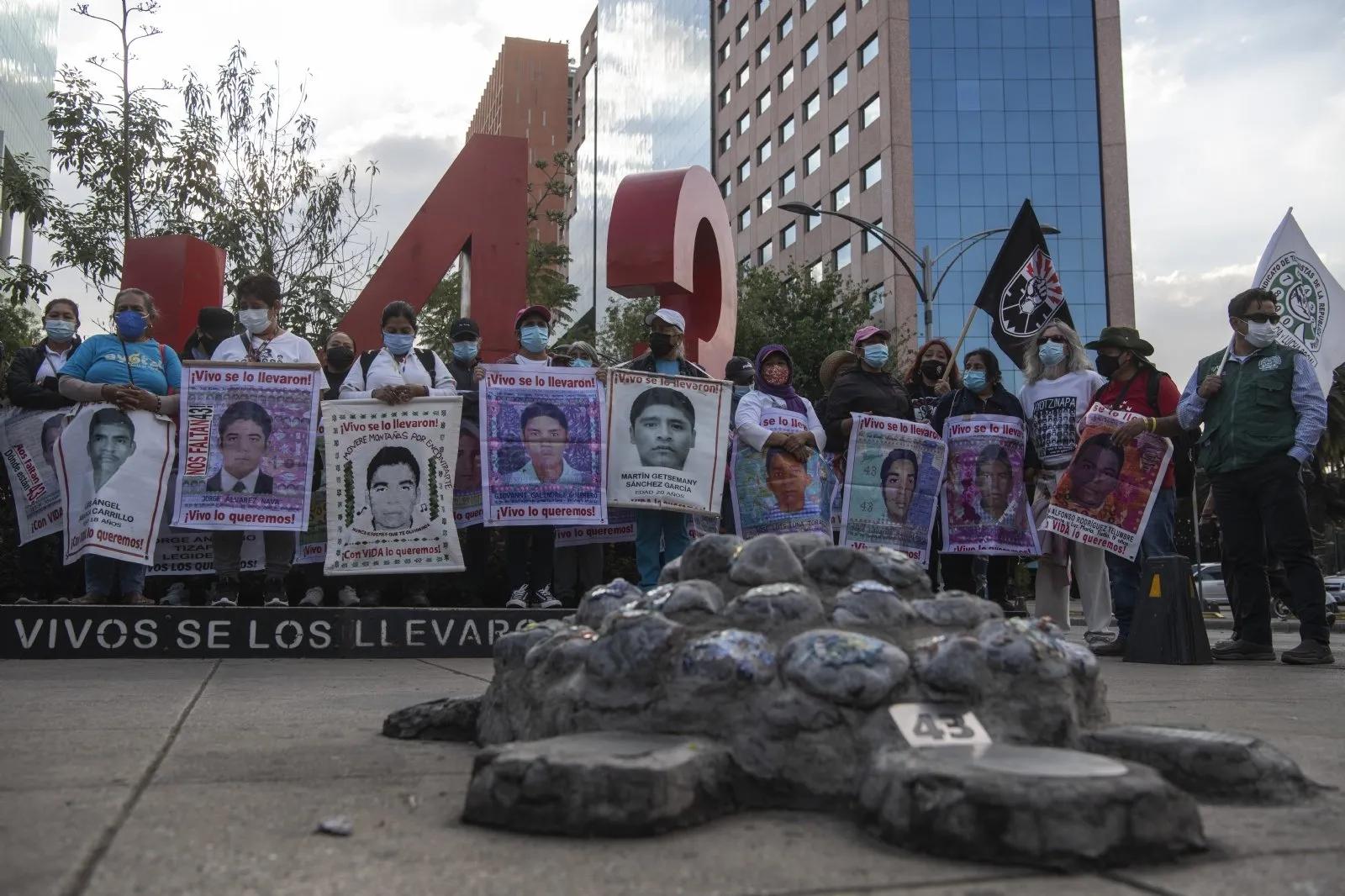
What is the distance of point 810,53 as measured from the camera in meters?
52.7

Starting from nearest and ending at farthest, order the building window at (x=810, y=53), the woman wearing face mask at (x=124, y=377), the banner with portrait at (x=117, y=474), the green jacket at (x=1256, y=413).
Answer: the green jacket at (x=1256, y=413)
the banner with portrait at (x=117, y=474)
the woman wearing face mask at (x=124, y=377)
the building window at (x=810, y=53)

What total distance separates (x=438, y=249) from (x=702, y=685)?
7038 millimetres

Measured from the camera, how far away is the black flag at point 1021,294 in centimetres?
835

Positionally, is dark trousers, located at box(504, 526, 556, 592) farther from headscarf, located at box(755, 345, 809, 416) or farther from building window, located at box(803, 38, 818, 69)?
building window, located at box(803, 38, 818, 69)

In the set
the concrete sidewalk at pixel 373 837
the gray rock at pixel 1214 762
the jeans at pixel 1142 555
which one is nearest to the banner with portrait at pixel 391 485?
the concrete sidewalk at pixel 373 837

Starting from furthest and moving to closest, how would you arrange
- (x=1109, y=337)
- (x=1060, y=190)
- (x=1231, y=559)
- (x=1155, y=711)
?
(x=1060, y=190), (x=1109, y=337), (x=1231, y=559), (x=1155, y=711)

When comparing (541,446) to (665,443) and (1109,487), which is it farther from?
(1109,487)

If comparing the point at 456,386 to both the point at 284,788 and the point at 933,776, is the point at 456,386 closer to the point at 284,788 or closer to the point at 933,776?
the point at 284,788

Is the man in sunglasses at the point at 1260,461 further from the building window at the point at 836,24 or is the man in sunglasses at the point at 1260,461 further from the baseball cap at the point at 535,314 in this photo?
the building window at the point at 836,24

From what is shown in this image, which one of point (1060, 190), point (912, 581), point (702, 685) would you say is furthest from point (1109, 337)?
point (1060, 190)

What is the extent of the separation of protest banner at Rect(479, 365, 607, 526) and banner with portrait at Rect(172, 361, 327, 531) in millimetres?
985

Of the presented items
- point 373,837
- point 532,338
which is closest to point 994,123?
point 532,338

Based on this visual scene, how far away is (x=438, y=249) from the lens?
876cm

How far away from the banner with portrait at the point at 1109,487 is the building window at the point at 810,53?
48.9 meters
